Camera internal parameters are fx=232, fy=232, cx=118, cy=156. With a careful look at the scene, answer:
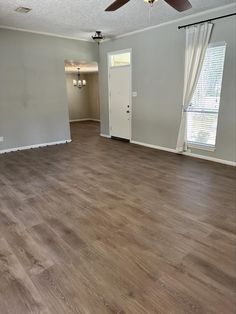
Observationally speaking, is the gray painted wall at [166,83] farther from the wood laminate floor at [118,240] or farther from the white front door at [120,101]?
the wood laminate floor at [118,240]

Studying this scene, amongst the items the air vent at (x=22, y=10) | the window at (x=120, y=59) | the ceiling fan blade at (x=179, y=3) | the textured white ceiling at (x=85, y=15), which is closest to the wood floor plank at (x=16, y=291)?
the ceiling fan blade at (x=179, y=3)

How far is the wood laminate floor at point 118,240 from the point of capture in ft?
5.42

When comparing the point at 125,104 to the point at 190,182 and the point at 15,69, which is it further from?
the point at 190,182

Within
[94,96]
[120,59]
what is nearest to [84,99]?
[94,96]

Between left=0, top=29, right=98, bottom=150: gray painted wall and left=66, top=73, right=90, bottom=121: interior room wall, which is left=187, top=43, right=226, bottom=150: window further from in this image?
left=66, top=73, right=90, bottom=121: interior room wall

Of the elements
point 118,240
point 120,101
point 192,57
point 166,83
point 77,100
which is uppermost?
point 192,57

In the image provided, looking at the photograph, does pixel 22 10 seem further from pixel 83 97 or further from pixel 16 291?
pixel 83 97

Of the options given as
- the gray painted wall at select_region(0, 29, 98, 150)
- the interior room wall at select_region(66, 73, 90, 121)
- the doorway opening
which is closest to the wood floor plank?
the gray painted wall at select_region(0, 29, 98, 150)

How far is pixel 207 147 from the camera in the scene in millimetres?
4816

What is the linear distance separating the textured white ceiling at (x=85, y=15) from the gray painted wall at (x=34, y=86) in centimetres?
41

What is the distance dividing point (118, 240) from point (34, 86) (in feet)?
16.3

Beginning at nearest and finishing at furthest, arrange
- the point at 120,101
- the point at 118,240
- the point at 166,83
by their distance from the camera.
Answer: the point at 118,240 → the point at 166,83 → the point at 120,101

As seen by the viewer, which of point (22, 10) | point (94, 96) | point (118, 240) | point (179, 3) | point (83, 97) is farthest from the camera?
point (83, 97)

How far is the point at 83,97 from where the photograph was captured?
11523mm
